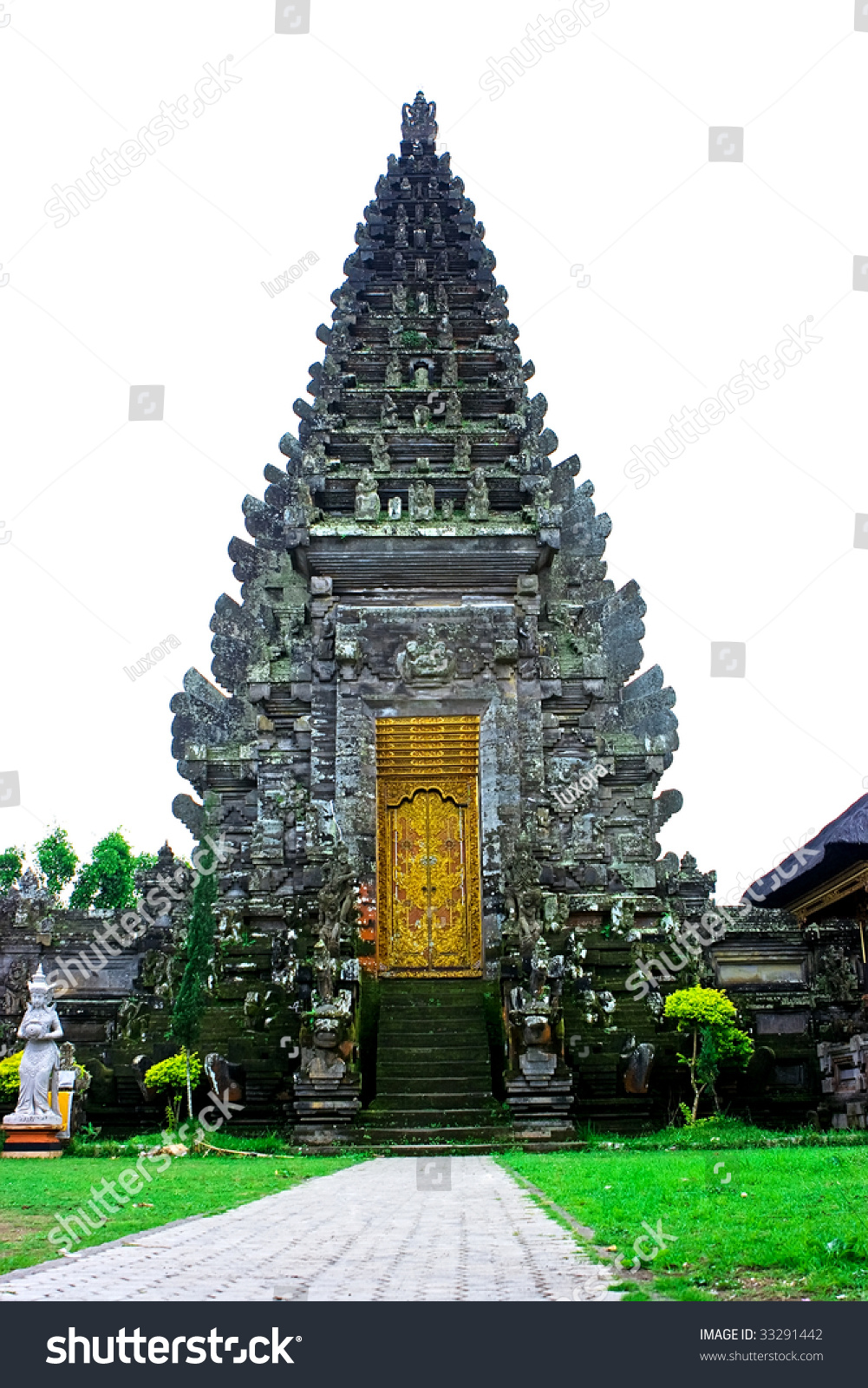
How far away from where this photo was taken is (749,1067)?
46.2 feet

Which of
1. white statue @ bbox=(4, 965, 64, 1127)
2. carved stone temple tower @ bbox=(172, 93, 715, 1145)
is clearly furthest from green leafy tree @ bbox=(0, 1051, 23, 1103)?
carved stone temple tower @ bbox=(172, 93, 715, 1145)

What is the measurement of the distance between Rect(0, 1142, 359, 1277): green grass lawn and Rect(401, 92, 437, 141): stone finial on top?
22888mm

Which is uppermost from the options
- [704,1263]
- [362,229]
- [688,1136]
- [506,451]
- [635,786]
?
[362,229]

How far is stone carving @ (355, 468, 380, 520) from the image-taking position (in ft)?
61.2

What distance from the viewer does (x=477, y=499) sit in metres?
18.8

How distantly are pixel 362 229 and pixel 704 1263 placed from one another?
23068 mm

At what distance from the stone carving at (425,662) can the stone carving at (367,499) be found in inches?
94.7

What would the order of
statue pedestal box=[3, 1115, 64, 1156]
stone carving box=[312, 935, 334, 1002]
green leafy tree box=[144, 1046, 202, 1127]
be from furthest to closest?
green leafy tree box=[144, 1046, 202, 1127] → stone carving box=[312, 935, 334, 1002] → statue pedestal box=[3, 1115, 64, 1156]

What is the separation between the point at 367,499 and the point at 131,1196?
1302 centimetres

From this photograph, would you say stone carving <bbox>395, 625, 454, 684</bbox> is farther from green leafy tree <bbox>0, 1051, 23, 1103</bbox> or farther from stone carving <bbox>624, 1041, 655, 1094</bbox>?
green leafy tree <bbox>0, 1051, 23, 1103</bbox>

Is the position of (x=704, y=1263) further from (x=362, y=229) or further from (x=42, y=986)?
(x=362, y=229)

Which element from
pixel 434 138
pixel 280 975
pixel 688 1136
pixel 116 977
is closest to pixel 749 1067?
pixel 688 1136

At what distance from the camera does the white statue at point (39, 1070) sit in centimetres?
1258

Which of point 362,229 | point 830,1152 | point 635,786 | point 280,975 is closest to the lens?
point 830,1152
